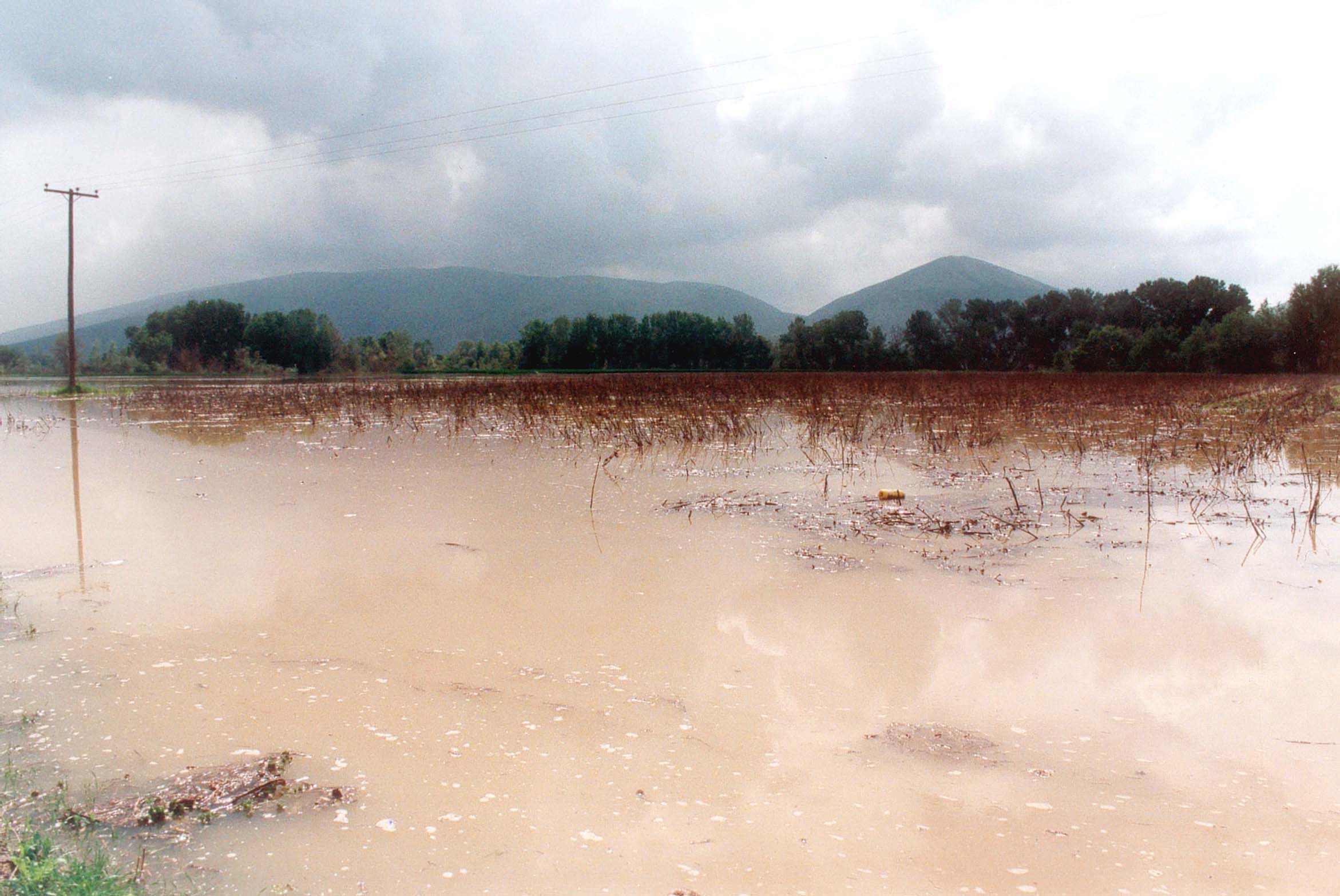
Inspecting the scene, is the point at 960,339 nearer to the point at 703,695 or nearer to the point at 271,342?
the point at 271,342

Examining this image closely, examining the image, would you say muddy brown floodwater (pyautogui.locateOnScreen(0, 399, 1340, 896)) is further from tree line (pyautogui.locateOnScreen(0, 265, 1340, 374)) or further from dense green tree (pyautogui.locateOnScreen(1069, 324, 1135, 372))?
tree line (pyautogui.locateOnScreen(0, 265, 1340, 374))

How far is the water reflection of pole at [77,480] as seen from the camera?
5.08m

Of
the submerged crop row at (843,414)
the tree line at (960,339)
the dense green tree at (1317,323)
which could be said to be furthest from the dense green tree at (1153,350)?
the submerged crop row at (843,414)

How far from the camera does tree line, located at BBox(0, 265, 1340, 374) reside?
213 ft

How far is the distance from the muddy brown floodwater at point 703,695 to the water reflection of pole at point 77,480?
0.19 ft

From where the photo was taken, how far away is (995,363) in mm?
75500

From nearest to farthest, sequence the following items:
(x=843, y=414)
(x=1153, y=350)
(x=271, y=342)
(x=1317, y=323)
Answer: (x=843, y=414), (x=1317, y=323), (x=1153, y=350), (x=271, y=342)

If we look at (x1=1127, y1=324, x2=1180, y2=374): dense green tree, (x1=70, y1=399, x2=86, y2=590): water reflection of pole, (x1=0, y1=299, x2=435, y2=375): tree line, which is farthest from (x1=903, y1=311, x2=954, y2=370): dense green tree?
(x1=70, y1=399, x2=86, y2=590): water reflection of pole

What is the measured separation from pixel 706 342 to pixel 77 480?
7604 centimetres

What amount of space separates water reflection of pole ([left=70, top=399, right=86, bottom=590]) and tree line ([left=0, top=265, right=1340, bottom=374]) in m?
48.7

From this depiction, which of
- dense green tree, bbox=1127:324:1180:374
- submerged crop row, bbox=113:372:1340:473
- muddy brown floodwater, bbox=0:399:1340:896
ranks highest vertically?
dense green tree, bbox=1127:324:1180:374

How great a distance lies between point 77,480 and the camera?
8633 millimetres

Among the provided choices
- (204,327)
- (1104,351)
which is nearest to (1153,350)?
(1104,351)

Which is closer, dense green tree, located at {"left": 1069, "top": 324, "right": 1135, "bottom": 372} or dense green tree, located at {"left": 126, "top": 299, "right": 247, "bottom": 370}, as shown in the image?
dense green tree, located at {"left": 1069, "top": 324, "right": 1135, "bottom": 372}
